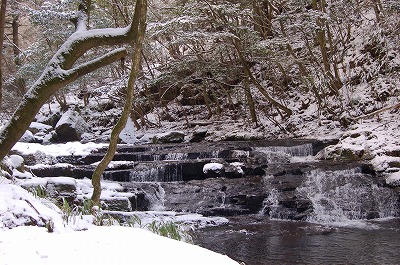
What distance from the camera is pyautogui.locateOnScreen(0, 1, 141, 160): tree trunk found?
14.3 ft

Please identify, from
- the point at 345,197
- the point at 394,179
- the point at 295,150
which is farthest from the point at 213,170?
the point at 394,179

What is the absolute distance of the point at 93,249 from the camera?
2.91 metres

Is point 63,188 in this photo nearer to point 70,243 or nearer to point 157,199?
point 157,199

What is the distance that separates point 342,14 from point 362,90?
9.72ft

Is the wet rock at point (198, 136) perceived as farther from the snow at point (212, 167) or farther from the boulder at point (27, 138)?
the boulder at point (27, 138)

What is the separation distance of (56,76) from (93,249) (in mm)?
2245

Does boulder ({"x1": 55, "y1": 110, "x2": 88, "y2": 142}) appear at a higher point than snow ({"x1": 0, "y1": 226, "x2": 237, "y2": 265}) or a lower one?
higher

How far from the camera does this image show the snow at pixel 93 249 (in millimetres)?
2699

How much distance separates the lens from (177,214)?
883 cm

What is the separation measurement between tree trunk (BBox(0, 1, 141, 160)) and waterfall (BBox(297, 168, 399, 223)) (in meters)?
5.92

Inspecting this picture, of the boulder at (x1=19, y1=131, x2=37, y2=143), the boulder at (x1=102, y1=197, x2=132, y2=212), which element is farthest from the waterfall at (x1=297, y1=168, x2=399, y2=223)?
the boulder at (x1=19, y1=131, x2=37, y2=143)

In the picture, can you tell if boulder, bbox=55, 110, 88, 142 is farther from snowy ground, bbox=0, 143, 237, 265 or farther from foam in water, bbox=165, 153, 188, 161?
snowy ground, bbox=0, 143, 237, 265

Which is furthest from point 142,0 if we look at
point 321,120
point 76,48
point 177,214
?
point 321,120

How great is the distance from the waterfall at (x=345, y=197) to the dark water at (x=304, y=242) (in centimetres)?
44
